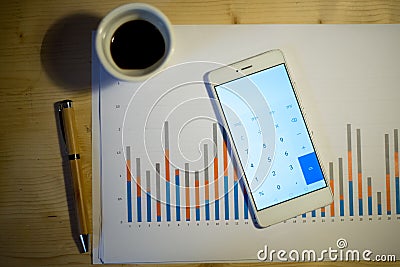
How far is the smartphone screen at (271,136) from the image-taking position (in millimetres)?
557

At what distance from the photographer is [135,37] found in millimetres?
501

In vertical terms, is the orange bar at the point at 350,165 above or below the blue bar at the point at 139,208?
above

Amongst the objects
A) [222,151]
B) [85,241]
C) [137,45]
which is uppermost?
[137,45]

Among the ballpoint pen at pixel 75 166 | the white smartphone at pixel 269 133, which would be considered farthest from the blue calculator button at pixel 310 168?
the ballpoint pen at pixel 75 166

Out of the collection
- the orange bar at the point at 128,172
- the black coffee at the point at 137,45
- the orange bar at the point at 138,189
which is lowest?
the orange bar at the point at 138,189

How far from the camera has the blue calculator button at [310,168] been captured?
0.56m

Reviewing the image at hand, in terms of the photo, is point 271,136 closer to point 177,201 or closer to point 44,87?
point 177,201

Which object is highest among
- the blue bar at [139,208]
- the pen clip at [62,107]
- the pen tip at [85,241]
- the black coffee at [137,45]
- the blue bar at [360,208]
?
the black coffee at [137,45]

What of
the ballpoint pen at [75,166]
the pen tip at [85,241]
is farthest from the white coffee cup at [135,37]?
the pen tip at [85,241]

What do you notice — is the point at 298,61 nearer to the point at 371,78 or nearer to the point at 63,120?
the point at 371,78

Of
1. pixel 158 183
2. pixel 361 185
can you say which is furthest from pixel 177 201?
pixel 361 185

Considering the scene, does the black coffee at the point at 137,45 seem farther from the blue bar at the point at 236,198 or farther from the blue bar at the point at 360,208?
the blue bar at the point at 360,208

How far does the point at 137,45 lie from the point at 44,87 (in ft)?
0.49

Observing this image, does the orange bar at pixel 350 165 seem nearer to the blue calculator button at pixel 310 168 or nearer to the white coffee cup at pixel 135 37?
the blue calculator button at pixel 310 168
